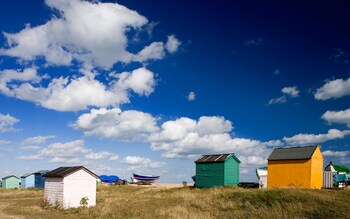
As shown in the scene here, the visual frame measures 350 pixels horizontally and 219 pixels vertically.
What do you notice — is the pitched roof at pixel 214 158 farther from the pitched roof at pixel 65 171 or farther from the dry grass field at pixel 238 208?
the pitched roof at pixel 65 171

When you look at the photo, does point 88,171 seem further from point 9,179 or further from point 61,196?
point 9,179

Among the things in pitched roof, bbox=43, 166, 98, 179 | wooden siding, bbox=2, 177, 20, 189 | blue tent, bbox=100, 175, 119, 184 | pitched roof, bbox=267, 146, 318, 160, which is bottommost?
wooden siding, bbox=2, 177, 20, 189

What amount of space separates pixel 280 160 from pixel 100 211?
19638mm

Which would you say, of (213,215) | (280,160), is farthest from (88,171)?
(280,160)

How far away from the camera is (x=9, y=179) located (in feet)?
266

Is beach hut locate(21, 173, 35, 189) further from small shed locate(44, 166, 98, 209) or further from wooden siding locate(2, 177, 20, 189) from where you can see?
small shed locate(44, 166, 98, 209)

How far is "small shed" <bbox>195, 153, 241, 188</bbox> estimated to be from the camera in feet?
129

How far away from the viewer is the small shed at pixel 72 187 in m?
28.2

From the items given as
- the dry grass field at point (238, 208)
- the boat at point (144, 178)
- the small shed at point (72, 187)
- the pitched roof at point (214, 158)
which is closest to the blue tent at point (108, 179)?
the boat at point (144, 178)

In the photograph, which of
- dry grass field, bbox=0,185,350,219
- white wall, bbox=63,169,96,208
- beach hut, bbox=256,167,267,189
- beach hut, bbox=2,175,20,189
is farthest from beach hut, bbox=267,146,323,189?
beach hut, bbox=2,175,20,189

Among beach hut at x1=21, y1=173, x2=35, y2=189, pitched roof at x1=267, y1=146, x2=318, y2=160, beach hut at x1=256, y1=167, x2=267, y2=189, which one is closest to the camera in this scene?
pitched roof at x1=267, y1=146, x2=318, y2=160

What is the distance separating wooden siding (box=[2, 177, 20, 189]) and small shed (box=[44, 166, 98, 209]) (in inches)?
2301

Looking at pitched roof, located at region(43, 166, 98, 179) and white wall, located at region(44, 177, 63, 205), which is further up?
pitched roof, located at region(43, 166, 98, 179)

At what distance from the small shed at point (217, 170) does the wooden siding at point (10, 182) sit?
5705 cm
